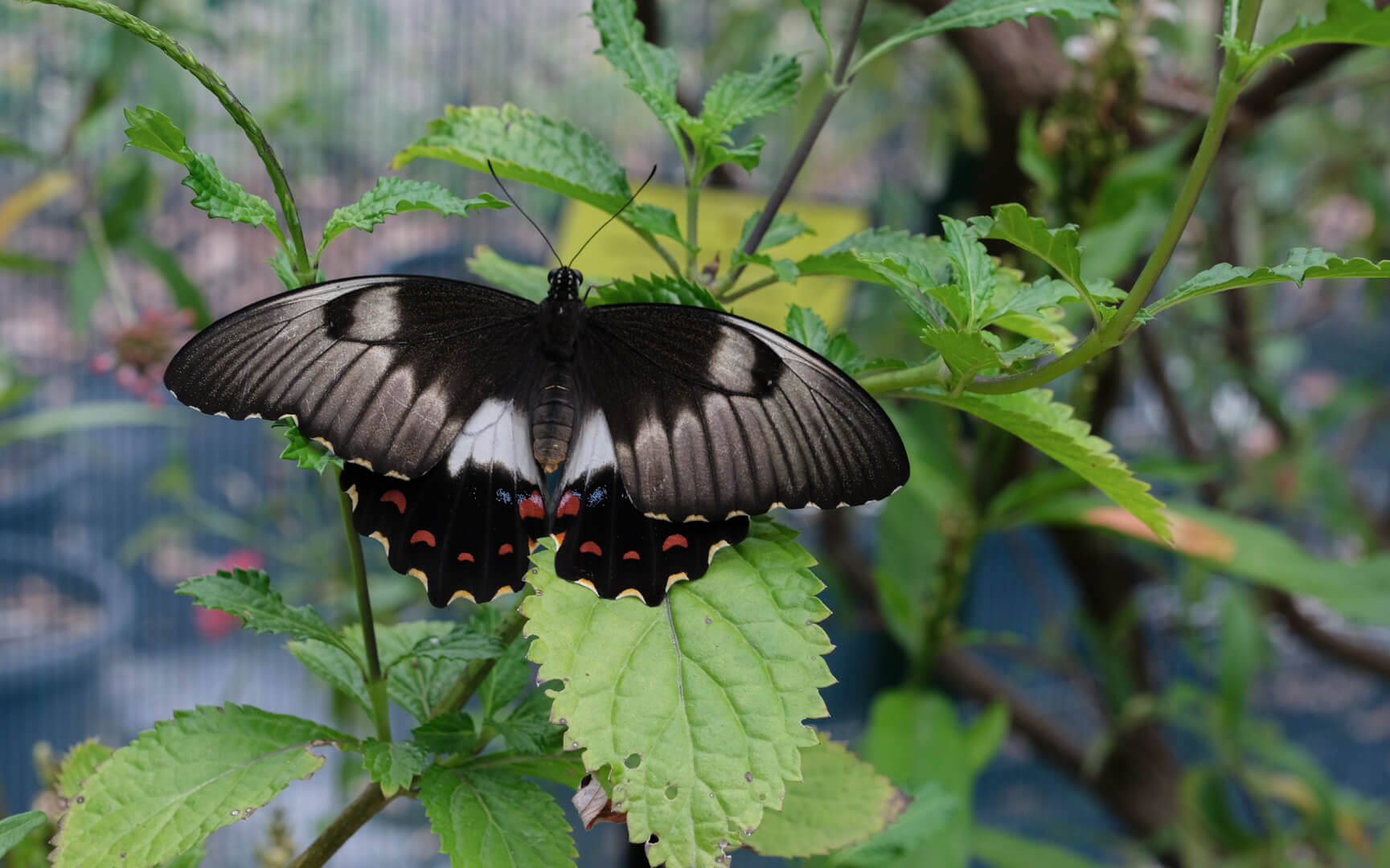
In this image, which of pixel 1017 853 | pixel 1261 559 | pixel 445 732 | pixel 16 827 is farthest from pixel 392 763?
pixel 1017 853

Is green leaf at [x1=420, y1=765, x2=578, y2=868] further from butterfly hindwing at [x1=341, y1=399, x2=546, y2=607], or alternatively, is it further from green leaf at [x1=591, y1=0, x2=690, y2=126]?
green leaf at [x1=591, y1=0, x2=690, y2=126]

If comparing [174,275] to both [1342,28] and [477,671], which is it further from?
[1342,28]

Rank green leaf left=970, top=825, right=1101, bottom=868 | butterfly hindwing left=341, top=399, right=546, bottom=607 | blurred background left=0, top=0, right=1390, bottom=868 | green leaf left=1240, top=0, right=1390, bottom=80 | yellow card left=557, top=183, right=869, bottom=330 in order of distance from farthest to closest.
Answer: green leaf left=970, top=825, right=1101, bottom=868
blurred background left=0, top=0, right=1390, bottom=868
yellow card left=557, top=183, right=869, bottom=330
butterfly hindwing left=341, top=399, right=546, bottom=607
green leaf left=1240, top=0, right=1390, bottom=80

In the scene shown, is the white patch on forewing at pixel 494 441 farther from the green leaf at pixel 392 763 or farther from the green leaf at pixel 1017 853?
the green leaf at pixel 1017 853

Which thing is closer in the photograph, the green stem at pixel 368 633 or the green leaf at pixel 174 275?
the green stem at pixel 368 633

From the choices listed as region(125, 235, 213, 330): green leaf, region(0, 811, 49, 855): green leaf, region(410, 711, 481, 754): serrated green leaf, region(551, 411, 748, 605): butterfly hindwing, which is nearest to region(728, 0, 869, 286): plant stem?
region(551, 411, 748, 605): butterfly hindwing

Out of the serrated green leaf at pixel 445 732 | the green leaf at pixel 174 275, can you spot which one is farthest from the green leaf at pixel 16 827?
the green leaf at pixel 174 275
